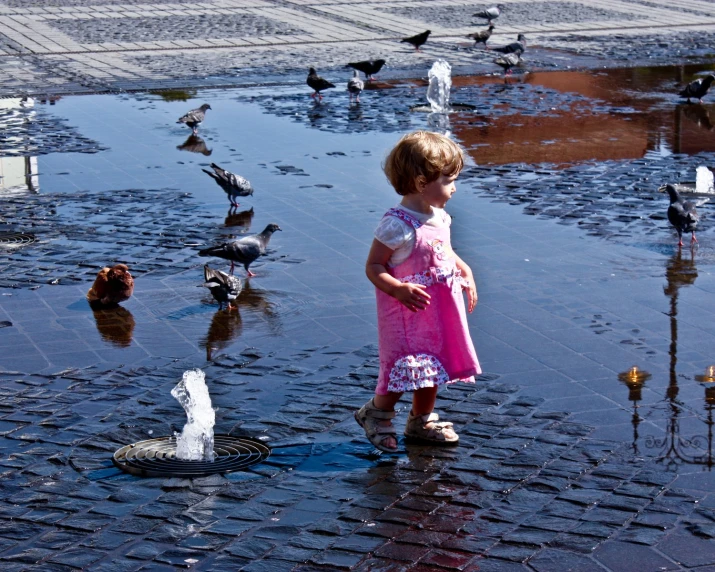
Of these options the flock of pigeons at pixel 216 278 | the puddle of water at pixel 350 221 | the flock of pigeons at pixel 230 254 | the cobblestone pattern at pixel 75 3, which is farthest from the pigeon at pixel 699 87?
the cobblestone pattern at pixel 75 3

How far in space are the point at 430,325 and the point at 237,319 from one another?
2.81m

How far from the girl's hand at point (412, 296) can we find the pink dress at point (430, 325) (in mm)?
231

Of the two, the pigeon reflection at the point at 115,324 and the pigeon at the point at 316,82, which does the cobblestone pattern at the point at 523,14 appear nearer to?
the pigeon at the point at 316,82

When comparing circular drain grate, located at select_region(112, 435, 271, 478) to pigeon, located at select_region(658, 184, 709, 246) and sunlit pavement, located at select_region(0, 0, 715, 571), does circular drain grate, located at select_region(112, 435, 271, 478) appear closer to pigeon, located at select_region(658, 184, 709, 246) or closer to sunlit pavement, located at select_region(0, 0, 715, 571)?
sunlit pavement, located at select_region(0, 0, 715, 571)

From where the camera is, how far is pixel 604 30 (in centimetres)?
2598

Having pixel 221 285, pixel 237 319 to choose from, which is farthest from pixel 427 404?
pixel 221 285

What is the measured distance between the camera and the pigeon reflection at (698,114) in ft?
52.1

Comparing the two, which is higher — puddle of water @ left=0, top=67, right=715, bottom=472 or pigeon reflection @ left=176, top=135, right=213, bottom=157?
pigeon reflection @ left=176, top=135, right=213, bottom=157

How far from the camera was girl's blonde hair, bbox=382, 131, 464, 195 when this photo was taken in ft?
18.6

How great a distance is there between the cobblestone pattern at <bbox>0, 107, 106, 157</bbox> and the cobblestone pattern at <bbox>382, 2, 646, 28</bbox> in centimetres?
1257

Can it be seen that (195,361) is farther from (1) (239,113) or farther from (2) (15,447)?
(1) (239,113)

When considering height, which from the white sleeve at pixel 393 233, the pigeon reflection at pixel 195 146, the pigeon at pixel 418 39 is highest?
the pigeon at pixel 418 39

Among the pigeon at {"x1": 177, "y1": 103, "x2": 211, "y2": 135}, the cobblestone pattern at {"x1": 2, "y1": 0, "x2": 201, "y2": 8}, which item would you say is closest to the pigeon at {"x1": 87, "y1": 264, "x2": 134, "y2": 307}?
the pigeon at {"x1": 177, "y1": 103, "x2": 211, "y2": 135}

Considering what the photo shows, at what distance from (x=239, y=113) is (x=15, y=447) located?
11.7 meters
